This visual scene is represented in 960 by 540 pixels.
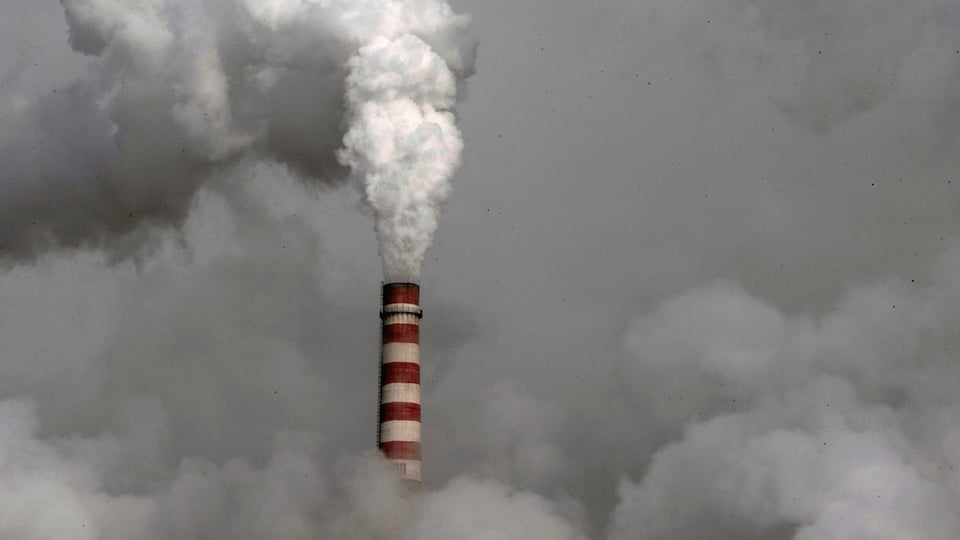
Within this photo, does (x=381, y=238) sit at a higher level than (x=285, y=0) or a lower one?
lower

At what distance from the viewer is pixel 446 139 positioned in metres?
70.9

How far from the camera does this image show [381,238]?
7144 cm

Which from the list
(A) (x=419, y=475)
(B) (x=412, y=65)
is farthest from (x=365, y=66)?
(A) (x=419, y=475)

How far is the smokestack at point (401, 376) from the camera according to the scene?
7219 centimetres

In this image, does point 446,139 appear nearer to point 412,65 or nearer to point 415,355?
point 412,65

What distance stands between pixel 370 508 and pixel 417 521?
2.19 metres

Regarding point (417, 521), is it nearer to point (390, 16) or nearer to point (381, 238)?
point (381, 238)

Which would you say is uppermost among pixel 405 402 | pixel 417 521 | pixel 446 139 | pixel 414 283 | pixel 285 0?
pixel 285 0

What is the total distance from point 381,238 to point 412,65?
7.78 metres

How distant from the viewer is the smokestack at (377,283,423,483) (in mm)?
72188

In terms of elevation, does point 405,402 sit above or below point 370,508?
above

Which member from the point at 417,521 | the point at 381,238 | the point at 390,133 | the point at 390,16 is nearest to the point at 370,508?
the point at 417,521

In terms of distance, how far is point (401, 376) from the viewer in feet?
237

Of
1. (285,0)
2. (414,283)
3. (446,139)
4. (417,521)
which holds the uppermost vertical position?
(285,0)
